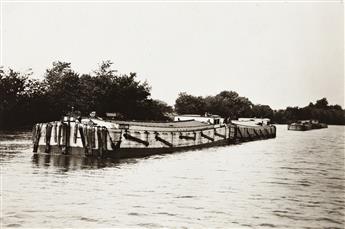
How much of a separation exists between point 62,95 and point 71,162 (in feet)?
18.7

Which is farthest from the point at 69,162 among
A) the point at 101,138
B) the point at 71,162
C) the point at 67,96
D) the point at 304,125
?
the point at 304,125

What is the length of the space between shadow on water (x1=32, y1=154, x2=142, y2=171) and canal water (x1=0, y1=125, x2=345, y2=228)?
1.2 inches

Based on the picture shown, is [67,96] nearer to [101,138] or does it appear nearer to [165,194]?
[101,138]

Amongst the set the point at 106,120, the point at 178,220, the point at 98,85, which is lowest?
the point at 178,220

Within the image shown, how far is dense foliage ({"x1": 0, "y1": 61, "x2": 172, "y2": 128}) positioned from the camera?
18.5 m

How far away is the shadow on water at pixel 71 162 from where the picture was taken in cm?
1319

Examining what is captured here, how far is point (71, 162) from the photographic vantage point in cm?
1422

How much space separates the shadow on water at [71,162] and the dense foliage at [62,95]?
324cm

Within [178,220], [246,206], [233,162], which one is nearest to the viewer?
[178,220]

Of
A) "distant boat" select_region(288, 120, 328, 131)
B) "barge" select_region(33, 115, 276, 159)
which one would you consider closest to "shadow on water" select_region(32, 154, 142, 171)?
"barge" select_region(33, 115, 276, 159)

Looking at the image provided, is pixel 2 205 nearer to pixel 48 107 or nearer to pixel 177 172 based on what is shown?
pixel 177 172

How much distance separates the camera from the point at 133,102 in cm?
2191

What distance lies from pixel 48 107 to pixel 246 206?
502 inches

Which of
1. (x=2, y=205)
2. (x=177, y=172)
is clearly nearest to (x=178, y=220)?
(x=2, y=205)
